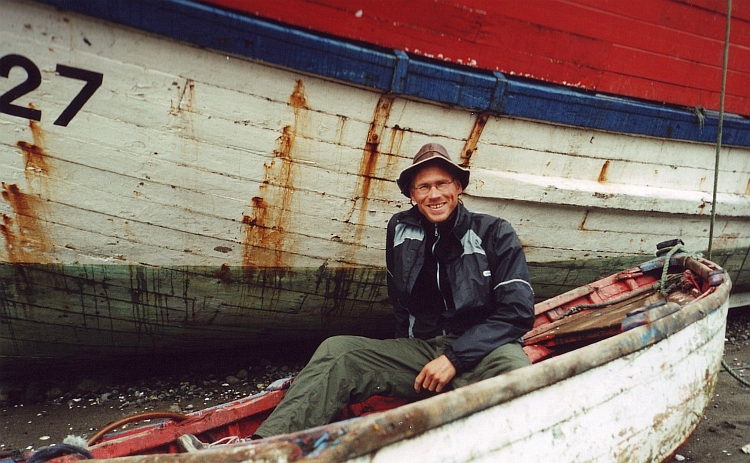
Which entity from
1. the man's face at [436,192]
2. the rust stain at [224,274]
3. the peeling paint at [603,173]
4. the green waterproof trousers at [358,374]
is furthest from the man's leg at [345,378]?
the peeling paint at [603,173]

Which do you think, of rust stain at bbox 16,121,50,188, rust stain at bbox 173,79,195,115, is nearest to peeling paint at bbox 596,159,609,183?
rust stain at bbox 173,79,195,115

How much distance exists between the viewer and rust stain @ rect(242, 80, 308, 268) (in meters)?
3.05

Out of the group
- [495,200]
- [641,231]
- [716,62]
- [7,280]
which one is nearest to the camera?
[7,280]

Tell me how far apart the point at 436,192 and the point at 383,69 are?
0.83 m

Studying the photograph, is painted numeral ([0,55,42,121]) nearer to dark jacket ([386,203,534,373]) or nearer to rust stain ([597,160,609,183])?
dark jacket ([386,203,534,373])

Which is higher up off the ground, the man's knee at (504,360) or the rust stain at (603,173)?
the rust stain at (603,173)

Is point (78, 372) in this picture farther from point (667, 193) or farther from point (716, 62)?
point (716, 62)

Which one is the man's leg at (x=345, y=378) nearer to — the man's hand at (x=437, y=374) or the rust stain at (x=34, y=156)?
the man's hand at (x=437, y=374)

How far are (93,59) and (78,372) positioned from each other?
2.31m

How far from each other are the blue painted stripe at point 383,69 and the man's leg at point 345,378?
1.39 metres

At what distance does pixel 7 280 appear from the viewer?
3.12 meters

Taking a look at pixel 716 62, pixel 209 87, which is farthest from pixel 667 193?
pixel 209 87

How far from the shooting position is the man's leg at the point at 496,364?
2.37m

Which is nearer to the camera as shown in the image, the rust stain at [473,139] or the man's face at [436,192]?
the man's face at [436,192]
